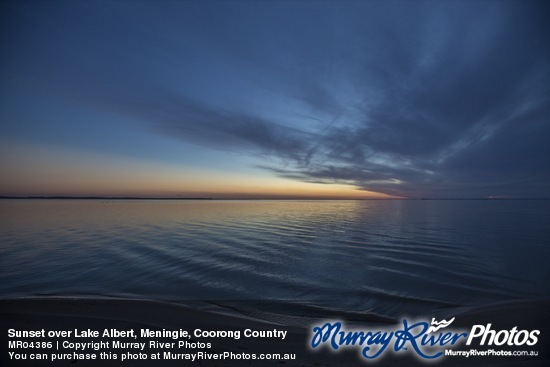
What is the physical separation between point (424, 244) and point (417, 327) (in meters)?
17.7

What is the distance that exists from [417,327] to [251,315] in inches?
259

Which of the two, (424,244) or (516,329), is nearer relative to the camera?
(516,329)

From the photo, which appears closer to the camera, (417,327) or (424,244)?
(417,327)

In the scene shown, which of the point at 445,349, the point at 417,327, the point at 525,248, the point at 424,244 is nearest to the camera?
the point at 445,349

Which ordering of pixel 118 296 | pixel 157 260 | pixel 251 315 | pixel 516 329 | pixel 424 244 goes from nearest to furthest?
pixel 516 329 < pixel 251 315 < pixel 118 296 < pixel 157 260 < pixel 424 244

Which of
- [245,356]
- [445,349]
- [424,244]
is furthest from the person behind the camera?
[424,244]

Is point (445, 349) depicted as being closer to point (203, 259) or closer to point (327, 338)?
point (327, 338)

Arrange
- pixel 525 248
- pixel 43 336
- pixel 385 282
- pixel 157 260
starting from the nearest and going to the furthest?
pixel 43 336
pixel 385 282
pixel 157 260
pixel 525 248

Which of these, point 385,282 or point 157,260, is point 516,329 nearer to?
point 385,282

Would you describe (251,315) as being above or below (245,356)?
below

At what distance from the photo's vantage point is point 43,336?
24.2 ft

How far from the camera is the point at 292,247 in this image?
22.4m

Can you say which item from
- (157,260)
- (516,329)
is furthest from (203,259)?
(516,329)

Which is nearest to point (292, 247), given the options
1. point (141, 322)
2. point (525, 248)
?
point (141, 322)
